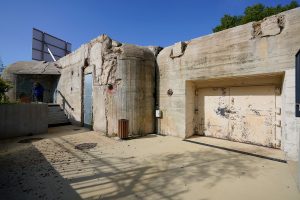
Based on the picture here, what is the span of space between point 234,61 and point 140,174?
15.1ft

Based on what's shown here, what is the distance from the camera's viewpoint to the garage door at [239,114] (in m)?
6.00

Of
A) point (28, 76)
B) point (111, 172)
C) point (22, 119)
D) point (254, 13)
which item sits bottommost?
point (111, 172)

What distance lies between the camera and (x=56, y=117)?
11.8 meters

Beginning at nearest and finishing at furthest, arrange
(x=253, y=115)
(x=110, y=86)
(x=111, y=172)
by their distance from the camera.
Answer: (x=111, y=172) → (x=253, y=115) → (x=110, y=86)

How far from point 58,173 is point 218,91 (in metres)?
6.00

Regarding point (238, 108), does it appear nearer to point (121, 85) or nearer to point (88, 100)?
point (121, 85)

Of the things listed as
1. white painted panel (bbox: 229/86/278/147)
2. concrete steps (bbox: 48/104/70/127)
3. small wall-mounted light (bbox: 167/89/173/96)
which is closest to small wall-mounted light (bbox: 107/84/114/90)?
small wall-mounted light (bbox: 167/89/173/96)

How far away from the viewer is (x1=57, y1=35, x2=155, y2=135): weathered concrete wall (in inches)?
321

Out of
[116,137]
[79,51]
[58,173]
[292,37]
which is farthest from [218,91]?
[79,51]

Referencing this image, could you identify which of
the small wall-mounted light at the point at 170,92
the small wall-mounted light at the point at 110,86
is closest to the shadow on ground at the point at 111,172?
the small wall-mounted light at the point at 170,92

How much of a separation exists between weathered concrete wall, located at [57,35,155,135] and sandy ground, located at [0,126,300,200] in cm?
203

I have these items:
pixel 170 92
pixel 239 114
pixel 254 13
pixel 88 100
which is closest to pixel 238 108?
pixel 239 114

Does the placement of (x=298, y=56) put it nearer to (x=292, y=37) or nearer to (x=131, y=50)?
(x=292, y=37)

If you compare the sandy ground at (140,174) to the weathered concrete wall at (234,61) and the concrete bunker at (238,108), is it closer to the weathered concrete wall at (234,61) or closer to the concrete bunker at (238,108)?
the concrete bunker at (238,108)
